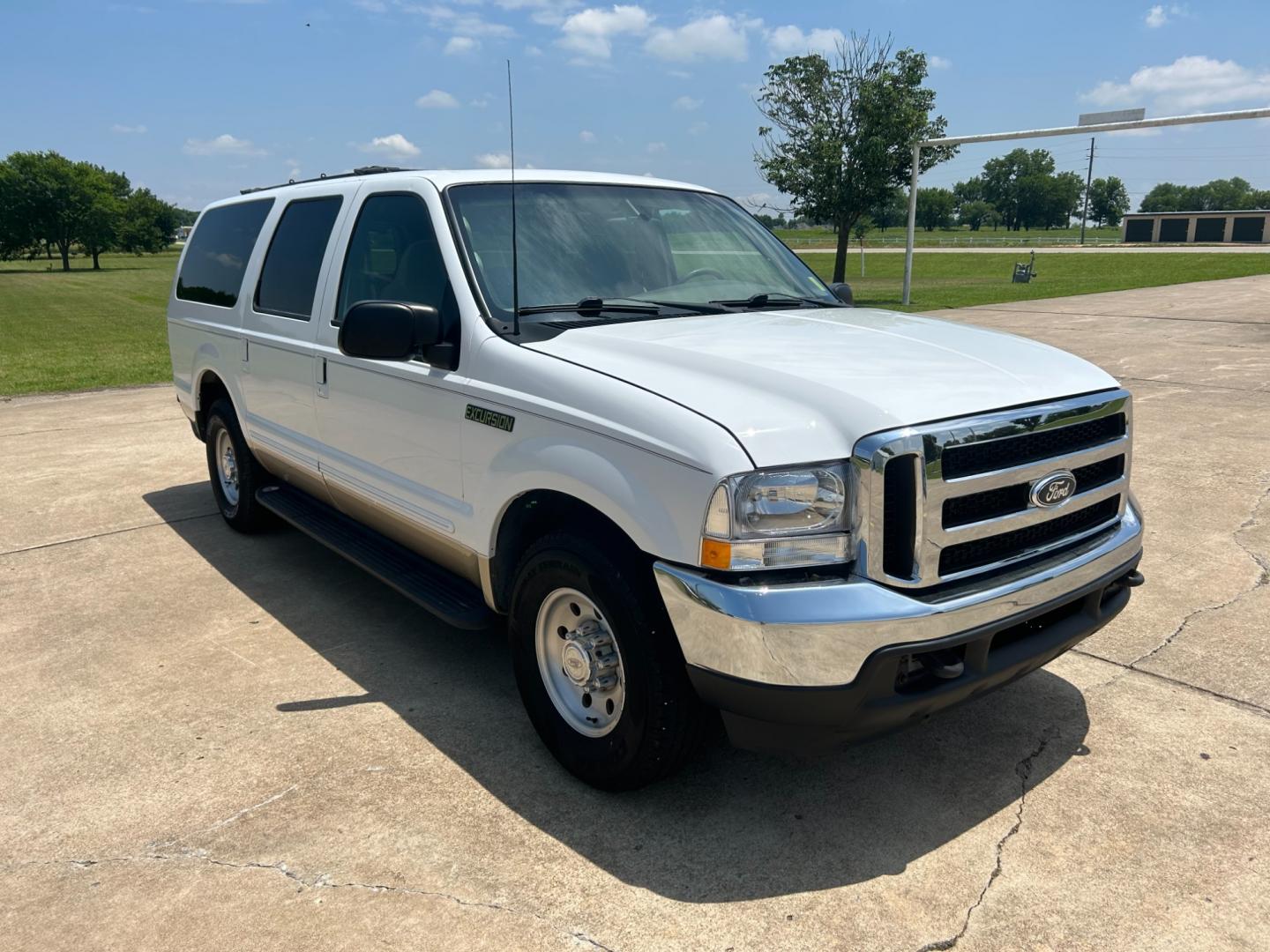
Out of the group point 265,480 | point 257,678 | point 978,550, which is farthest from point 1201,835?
point 265,480

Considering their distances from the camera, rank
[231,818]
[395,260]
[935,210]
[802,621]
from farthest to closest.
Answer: [935,210] → [395,260] → [231,818] → [802,621]

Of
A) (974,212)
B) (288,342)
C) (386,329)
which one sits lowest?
(288,342)

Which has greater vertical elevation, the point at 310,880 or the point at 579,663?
the point at 579,663

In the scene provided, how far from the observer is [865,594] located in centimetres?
259

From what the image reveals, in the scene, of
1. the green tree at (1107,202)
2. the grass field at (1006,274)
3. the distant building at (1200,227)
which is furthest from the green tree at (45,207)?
the green tree at (1107,202)

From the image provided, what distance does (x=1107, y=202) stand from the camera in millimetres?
167250

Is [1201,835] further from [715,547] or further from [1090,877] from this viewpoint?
[715,547]

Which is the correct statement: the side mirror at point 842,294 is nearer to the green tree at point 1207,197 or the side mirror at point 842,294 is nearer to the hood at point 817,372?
the hood at point 817,372

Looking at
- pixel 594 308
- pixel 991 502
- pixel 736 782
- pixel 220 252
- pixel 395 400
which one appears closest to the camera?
pixel 991 502

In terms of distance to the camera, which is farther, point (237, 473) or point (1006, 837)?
point (237, 473)

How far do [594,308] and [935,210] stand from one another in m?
146

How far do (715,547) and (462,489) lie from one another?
132 cm

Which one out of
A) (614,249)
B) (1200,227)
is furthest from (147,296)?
(1200,227)

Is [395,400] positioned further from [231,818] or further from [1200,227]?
[1200,227]
